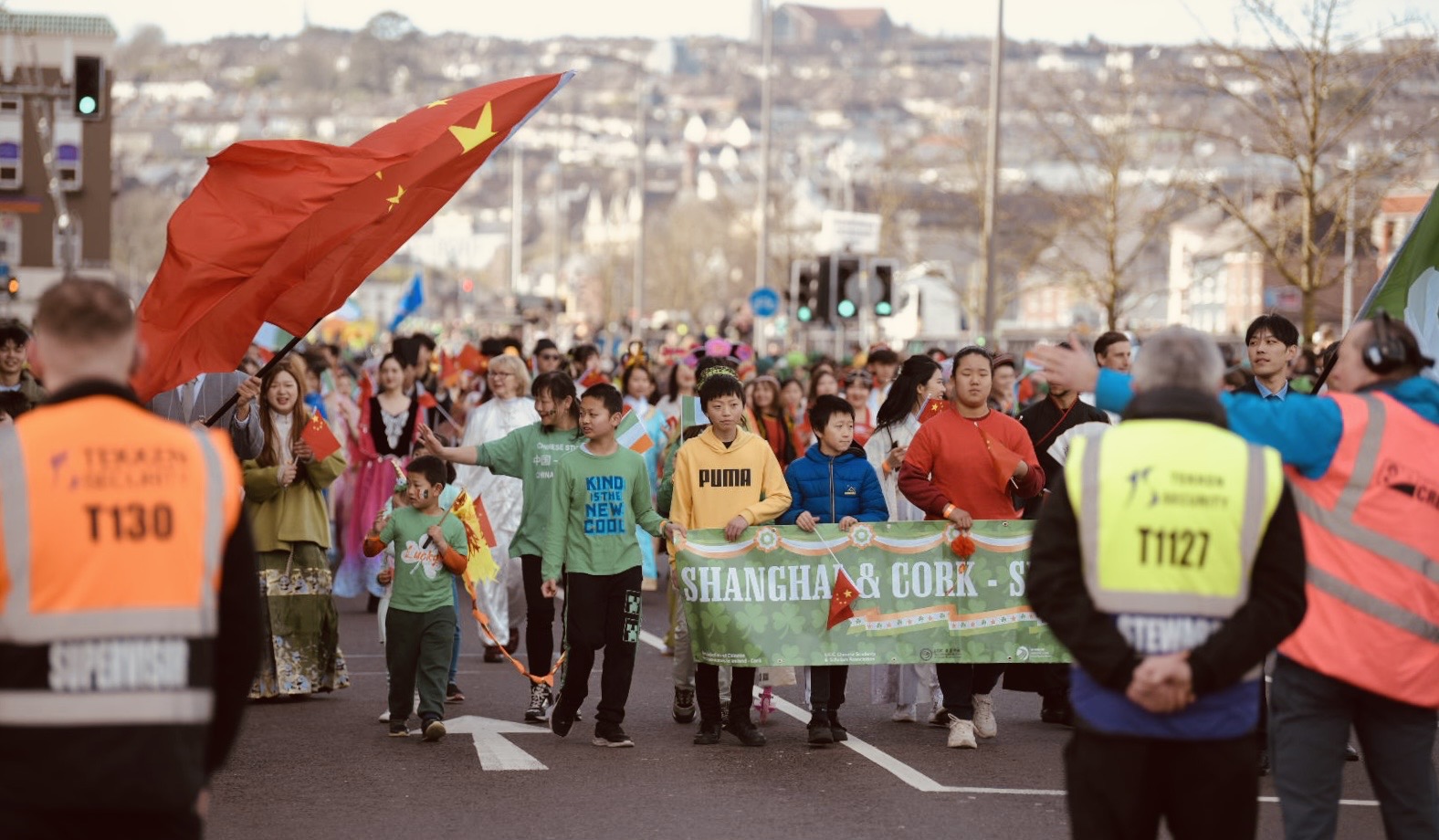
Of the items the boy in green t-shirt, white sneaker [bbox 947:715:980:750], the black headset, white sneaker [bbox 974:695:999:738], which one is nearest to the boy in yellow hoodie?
white sneaker [bbox 947:715:980:750]

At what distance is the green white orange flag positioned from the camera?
9.31m

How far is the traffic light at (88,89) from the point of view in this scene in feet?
76.9

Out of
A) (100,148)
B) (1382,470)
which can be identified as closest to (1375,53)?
(1382,470)

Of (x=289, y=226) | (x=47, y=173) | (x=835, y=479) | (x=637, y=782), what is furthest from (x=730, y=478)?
(x=47, y=173)

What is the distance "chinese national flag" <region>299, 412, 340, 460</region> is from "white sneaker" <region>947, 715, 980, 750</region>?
3.80 metres

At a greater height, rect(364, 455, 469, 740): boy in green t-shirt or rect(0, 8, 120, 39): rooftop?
rect(0, 8, 120, 39): rooftop

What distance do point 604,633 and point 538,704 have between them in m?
1.08

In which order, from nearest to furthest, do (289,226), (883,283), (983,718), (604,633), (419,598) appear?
1. (289,226)
2. (604,633)
3. (983,718)
4. (419,598)
5. (883,283)

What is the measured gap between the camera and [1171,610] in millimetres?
5277

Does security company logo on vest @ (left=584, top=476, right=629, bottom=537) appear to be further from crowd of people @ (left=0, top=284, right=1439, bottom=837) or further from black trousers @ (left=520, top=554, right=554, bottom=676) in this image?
black trousers @ (left=520, top=554, right=554, bottom=676)

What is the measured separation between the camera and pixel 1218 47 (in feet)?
96.5

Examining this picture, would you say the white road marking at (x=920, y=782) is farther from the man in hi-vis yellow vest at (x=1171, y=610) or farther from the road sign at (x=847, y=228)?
the road sign at (x=847, y=228)

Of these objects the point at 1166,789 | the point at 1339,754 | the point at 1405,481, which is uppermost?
the point at 1405,481

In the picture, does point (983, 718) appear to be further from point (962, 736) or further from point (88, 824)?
point (88, 824)
